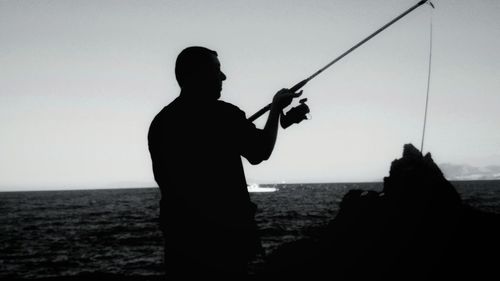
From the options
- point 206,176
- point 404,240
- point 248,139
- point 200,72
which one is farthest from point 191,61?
point 404,240

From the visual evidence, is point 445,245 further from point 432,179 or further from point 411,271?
point 432,179

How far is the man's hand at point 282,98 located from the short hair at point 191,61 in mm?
471

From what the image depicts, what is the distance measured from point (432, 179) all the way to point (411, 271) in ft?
14.4

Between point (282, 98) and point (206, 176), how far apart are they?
2.39 feet

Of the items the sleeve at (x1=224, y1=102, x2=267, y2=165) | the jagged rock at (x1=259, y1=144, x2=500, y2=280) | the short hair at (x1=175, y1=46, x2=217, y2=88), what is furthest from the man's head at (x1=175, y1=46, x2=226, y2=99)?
the jagged rock at (x1=259, y1=144, x2=500, y2=280)

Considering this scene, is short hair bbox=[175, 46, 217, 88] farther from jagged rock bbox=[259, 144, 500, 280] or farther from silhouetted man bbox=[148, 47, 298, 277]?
jagged rock bbox=[259, 144, 500, 280]

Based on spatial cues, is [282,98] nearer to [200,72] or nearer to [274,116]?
[274,116]

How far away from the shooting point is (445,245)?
9289 millimetres

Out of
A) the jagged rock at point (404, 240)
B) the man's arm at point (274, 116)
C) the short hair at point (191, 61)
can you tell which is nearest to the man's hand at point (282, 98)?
the man's arm at point (274, 116)

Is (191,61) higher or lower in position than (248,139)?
higher

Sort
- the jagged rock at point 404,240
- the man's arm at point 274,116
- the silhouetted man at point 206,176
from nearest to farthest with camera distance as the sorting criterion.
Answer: the silhouetted man at point 206,176 < the man's arm at point 274,116 < the jagged rock at point 404,240

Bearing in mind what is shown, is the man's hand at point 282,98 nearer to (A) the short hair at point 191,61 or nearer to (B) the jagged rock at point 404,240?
(A) the short hair at point 191,61

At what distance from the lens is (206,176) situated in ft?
7.02

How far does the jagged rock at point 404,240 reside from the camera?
869 centimetres
